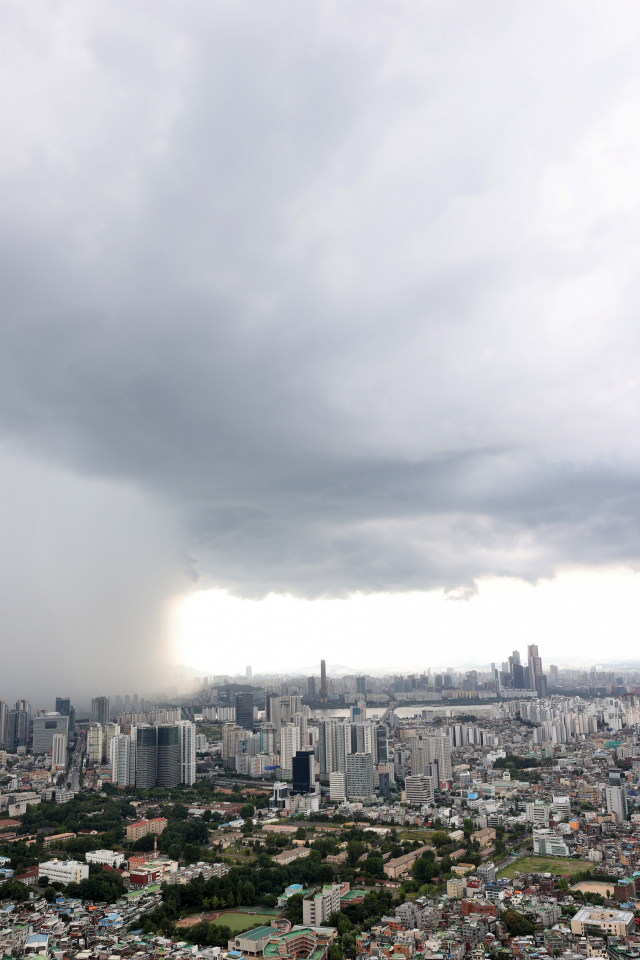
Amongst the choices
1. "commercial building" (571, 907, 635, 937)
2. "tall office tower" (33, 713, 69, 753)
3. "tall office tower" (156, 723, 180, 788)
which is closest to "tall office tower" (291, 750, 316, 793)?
"tall office tower" (156, 723, 180, 788)

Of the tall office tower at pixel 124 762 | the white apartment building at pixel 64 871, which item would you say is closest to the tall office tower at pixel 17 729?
the tall office tower at pixel 124 762

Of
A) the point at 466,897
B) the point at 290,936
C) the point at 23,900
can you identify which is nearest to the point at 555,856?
the point at 466,897

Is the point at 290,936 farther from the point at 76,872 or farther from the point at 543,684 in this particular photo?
the point at 543,684

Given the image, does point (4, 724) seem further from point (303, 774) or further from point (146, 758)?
point (303, 774)

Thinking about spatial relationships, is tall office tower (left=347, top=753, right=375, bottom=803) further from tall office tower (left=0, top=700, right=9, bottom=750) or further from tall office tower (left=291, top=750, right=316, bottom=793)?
tall office tower (left=0, top=700, right=9, bottom=750)

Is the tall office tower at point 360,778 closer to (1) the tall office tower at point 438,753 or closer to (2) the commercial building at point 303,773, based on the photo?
(2) the commercial building at point 303,773

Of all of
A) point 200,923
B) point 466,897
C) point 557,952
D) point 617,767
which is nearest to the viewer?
point 557,952
